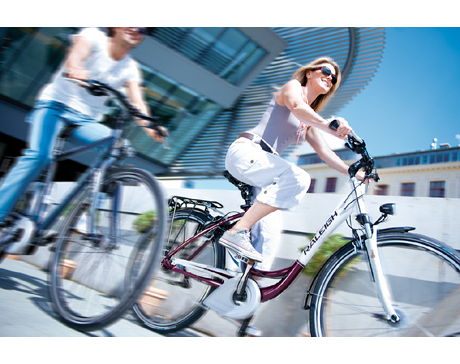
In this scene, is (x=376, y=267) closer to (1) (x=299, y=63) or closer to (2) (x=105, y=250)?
(2) (x=105, y=250)

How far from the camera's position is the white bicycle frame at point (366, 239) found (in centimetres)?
159

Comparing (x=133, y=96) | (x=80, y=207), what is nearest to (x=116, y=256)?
(x=80, y=207)

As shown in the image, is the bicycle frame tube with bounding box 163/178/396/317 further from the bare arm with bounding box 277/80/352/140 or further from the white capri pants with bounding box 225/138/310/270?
the bare arm with bounding box 277/80/352/140

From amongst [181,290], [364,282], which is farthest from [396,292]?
[181,290]

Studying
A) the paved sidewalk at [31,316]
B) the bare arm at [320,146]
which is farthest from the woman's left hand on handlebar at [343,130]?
the paved sidewalk at [31,316]

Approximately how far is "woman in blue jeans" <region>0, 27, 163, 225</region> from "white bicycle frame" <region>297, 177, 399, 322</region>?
1.13 metres

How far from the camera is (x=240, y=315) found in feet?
6.00

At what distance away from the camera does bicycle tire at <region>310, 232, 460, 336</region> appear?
1542mm

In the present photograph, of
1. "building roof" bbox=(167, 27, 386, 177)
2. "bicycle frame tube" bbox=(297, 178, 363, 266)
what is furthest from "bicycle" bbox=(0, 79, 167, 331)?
"building roof" bbox=(167, 27, 386, 177)

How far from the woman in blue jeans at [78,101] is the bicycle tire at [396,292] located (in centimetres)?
133

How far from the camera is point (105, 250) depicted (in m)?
1.78

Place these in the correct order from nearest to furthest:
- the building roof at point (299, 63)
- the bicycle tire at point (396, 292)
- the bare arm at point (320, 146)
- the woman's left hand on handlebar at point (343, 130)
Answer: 1. the bicycle tire at point (396, 292)
2. the woman's left hand on handlebar at point (343, 130)
3. the bare arm at point (320, 146)
4. the building roof at point (299, 63)

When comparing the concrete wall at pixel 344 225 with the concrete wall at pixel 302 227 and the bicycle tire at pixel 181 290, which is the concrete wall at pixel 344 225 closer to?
the concrete wall at pixel 302 227

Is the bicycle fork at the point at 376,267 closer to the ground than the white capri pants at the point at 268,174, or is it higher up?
closer to the ground
